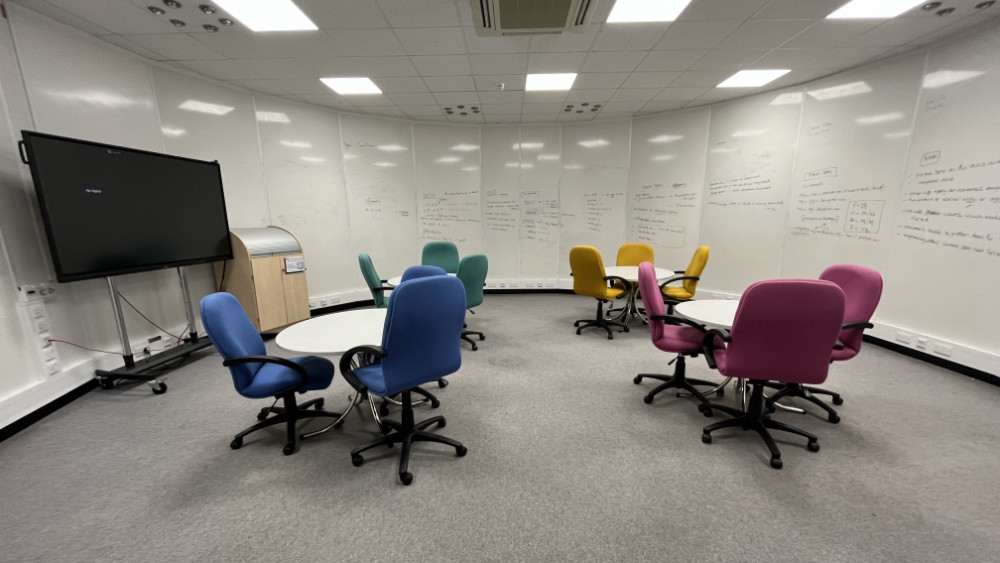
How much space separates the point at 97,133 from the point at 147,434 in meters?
2.65

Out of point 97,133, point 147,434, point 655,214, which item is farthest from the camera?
point 655,214

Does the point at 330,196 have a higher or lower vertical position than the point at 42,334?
higher

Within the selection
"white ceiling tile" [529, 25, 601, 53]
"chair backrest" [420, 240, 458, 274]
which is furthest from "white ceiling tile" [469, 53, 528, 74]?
"chair backrest" [420, 240, 458, 274]

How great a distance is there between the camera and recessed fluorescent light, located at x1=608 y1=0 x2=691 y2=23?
2555 mm

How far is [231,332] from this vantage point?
1.89 metres

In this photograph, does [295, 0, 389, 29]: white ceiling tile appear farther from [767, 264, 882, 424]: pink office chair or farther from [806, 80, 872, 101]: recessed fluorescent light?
[806, 80, 872, 101]: recessed fluorescent light

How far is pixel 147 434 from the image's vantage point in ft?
7.54

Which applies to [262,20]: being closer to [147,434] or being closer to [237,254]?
[237,254]

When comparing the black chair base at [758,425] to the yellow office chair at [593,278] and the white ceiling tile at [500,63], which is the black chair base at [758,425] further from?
Answer: the white ceiling tile at [500,63]

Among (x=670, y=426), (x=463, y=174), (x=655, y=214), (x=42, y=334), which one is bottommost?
(x=670, y=426)

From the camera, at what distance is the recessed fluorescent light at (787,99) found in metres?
4.27

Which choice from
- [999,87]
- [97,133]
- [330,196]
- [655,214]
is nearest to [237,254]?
[97,133]

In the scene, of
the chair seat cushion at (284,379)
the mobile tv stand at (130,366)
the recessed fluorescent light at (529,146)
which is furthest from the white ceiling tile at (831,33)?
the mobile tv stand at (130,366)

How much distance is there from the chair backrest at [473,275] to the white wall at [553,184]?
2.65 m
